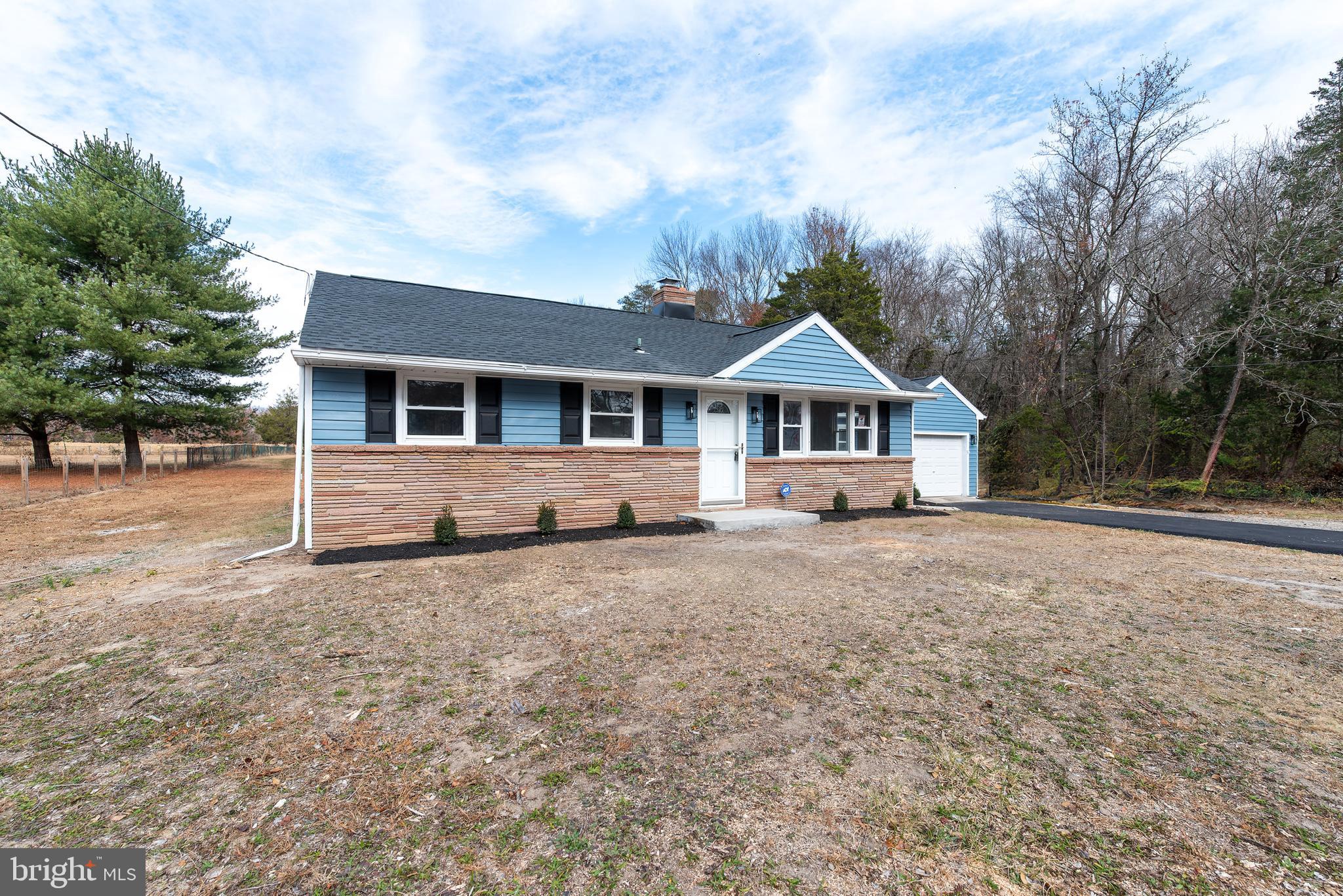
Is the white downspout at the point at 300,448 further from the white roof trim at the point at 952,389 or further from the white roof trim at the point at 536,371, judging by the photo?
the white roof trim at the point at 952,389

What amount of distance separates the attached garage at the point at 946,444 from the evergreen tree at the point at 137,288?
863 inches

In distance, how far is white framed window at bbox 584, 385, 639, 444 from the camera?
9.50 m

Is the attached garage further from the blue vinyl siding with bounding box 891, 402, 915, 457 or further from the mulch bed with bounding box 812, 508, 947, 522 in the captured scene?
the mulch bed with bounding box 812, 508, 947, 522

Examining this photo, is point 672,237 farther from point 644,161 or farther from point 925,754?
point 925,754

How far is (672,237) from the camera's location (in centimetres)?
2905

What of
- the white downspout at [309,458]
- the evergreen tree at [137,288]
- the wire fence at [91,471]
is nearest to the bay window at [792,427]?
the white downspout at [309,458]

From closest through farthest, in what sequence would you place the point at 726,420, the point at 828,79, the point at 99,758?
the point at 99,758
the point at 726,420
the point at 828,79

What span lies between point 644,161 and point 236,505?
1449 centimetres

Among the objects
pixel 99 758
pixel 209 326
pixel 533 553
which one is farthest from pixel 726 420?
pixel 209 326

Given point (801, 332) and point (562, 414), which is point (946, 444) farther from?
point (562, 414)

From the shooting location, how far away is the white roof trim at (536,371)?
7.37 metres

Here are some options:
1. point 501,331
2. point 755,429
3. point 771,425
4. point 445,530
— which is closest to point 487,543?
point 445,530

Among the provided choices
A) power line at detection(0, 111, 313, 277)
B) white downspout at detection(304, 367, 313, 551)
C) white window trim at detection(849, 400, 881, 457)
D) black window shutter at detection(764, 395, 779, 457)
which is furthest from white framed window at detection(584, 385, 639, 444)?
power line at detection(0, 111, 313, 277)

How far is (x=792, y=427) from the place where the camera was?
11.6 m
